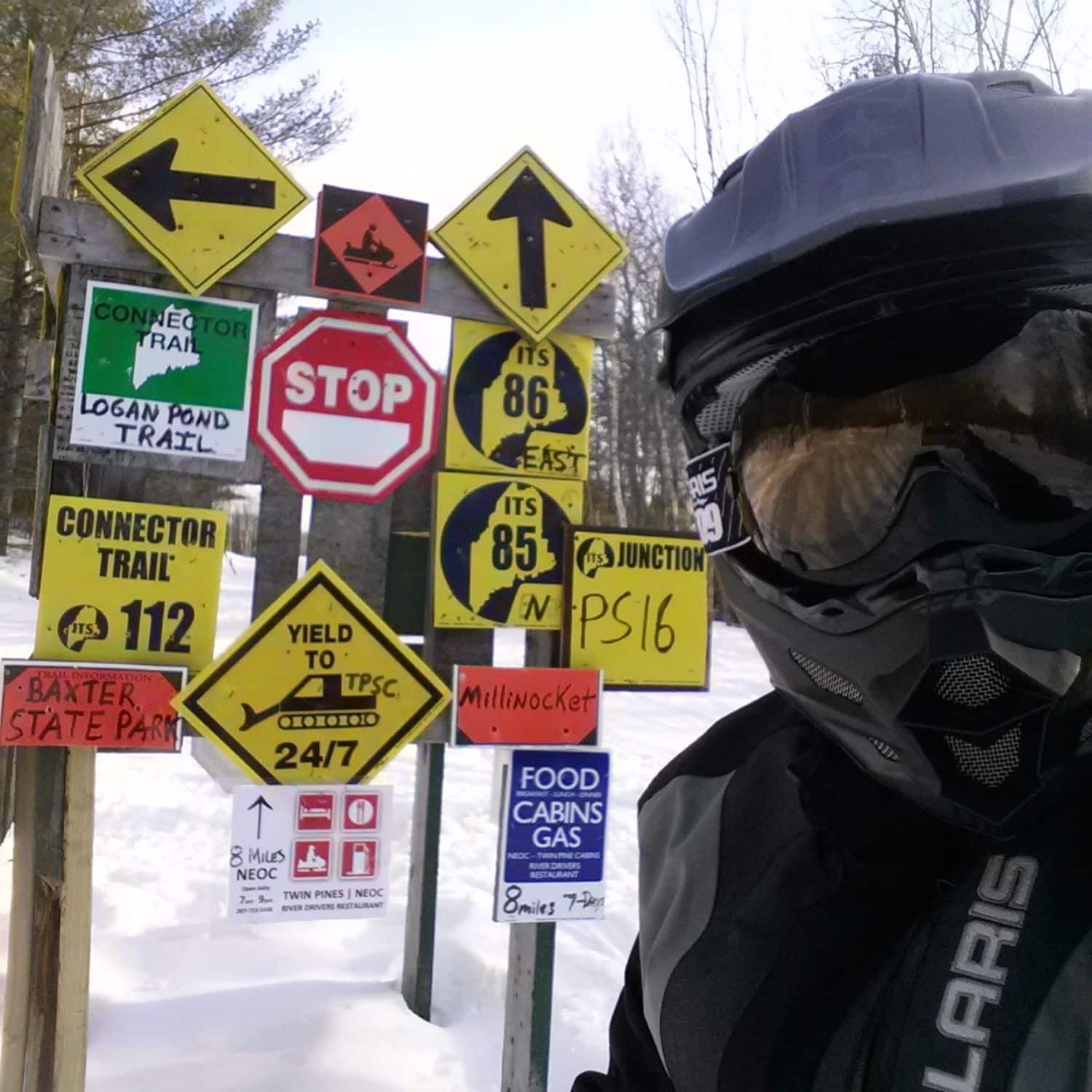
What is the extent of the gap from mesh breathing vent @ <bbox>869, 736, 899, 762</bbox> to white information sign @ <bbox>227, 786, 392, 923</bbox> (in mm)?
1646

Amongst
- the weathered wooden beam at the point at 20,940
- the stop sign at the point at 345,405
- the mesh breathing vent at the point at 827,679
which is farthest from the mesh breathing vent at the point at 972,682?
the weathered wooden beam at the point at 20,940

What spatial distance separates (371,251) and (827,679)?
1.82 metres

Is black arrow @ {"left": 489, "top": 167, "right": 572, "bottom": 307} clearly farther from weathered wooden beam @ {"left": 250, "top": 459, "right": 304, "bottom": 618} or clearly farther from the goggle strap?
the goggle strap

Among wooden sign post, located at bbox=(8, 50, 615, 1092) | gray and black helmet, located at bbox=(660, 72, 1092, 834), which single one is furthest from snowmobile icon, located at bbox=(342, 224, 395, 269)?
gray and black helmet, located at bbox=(660, 72, 1092, 834)

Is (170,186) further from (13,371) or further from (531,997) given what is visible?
(13,371)

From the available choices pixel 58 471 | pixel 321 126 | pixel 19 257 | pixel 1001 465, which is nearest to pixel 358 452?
pixel 58 471

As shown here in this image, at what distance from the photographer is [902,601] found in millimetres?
890

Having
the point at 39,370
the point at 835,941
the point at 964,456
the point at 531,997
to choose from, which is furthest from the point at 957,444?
the point at 39,370

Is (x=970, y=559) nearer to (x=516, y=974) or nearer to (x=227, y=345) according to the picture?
(x=227, y=345)

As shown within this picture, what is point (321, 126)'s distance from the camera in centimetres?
1331

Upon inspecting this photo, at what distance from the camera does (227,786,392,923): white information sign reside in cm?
225

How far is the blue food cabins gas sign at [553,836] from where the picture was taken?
2451mm

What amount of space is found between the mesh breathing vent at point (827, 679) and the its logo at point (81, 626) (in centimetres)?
177

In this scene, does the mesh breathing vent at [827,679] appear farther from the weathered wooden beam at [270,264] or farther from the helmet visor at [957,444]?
the weathered wooden beam at [270,264]
